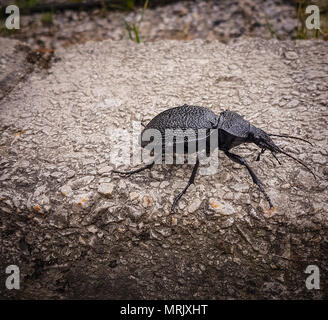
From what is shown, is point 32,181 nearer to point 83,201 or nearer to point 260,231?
point 83,201

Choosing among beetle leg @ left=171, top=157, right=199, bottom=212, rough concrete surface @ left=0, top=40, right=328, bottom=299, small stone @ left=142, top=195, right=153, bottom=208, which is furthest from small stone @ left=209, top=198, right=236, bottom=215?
small stone @ left=142, top=195, right=153, bottom=208

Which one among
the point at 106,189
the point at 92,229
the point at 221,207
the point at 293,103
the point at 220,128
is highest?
the point at 293,103

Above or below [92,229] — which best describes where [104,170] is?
above

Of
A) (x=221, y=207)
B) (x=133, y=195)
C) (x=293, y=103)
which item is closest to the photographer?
(x=221, y=207)

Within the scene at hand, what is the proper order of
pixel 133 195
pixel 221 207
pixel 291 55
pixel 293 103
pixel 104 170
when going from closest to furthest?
pixel 221 207, pixel 133 195, pixel 104 170, pixel 293 103, pixel 291 55

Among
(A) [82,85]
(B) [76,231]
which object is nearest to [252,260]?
(B) [76,231]

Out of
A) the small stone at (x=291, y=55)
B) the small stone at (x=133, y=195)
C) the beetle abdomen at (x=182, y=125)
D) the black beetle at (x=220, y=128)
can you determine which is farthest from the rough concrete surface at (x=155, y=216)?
the small stone at (x=291, y=55)

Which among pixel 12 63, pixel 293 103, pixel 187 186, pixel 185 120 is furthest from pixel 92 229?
pixel 12 63

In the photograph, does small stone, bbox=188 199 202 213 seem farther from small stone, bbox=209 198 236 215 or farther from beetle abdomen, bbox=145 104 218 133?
beetle abdomen, bbox=145 104 218 133

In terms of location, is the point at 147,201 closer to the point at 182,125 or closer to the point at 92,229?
the point at 92,229
